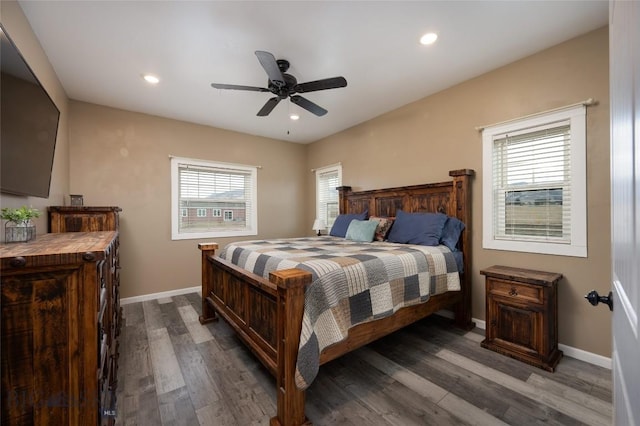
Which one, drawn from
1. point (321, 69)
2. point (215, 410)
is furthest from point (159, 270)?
point (321, 69)

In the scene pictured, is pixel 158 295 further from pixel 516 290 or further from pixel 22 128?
pixel 516 290

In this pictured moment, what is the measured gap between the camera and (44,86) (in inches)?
95.7

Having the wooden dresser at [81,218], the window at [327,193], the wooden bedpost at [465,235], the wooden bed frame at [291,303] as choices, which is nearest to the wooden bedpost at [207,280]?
the wooden bed frame at [291,303]

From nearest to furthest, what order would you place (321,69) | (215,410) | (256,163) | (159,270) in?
(215,410), (321,69), (159,270), (256,163)

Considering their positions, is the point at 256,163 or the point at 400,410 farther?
the point at 256,163

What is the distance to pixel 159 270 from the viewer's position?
396 cm

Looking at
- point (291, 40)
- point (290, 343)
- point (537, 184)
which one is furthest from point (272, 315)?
point (537, 184)

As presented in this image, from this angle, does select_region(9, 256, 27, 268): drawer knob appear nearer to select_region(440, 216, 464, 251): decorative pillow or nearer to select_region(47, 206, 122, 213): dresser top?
select_region(47, 206, 122, 213): dresser top

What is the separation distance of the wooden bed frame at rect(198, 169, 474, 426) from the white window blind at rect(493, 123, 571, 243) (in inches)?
12.8

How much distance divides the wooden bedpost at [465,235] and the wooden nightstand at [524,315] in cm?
45

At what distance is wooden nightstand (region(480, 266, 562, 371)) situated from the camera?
214 cm

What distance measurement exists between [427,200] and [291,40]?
7.68 feet

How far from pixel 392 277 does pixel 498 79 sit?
2406 millimetres

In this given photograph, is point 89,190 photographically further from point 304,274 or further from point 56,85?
point 304,274
